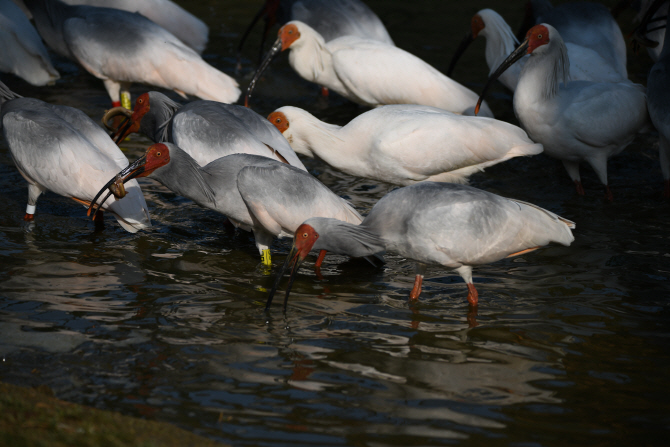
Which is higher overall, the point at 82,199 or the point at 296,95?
the point at 296,95

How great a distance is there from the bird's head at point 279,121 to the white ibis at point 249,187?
4.13ft

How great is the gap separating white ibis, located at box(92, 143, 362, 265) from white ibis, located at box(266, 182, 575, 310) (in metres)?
0.57

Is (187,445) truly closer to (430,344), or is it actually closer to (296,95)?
(430,344)

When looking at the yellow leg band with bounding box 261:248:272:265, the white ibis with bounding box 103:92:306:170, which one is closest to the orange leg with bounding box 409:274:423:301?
the yellow leg band with bounding box 261:248:272:265

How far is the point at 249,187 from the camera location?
17.7ft

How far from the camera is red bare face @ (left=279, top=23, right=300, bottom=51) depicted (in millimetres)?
8758

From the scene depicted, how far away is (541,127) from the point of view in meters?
7.18

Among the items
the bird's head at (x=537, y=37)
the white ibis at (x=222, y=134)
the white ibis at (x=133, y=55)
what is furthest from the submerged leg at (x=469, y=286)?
the white ibis at (x=133, y=55)

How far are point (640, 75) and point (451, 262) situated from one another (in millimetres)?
7642

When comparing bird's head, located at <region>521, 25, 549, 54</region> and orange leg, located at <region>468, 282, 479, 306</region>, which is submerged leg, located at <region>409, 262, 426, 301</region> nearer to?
orange leg, located at <region>468, 282, 479, 306</region>

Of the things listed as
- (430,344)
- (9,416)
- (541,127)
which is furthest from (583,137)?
(9,416)

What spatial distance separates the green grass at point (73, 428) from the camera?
3.14m

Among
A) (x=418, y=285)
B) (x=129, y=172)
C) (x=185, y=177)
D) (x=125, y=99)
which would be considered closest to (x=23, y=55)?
(x=125, y=99)

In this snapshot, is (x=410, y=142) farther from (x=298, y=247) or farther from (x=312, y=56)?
(x=312, y=56)
